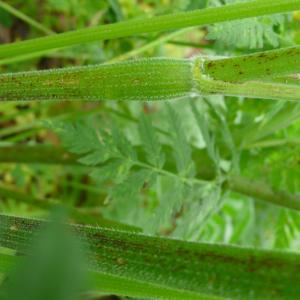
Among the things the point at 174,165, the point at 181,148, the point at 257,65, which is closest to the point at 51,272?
the point at 257,65

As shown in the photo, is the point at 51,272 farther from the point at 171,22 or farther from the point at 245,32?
the point at 245,32

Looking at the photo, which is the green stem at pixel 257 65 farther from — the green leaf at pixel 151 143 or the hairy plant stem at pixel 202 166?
the hairy plant stem at pixel 202 166

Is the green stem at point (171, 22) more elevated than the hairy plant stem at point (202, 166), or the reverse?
the hairy plant stem at point (202, 166)

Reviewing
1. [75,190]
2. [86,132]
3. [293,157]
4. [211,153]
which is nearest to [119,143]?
[86,132]

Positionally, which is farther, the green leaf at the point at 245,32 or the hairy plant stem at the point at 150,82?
the green leaf at the point at 245,32

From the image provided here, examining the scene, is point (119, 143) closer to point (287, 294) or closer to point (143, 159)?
point (143, 159)

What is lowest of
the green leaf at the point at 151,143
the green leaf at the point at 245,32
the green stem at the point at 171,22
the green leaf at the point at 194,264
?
the green leaf at the point at 194,264

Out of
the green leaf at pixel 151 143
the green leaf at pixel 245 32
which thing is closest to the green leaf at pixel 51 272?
the green leaf at pixel 245 32
